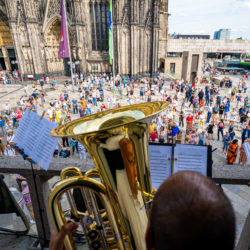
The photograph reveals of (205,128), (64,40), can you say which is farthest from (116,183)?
(64,40)

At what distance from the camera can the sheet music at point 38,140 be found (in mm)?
1807

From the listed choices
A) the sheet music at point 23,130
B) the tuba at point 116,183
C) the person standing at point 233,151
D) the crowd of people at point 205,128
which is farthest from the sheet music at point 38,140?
the person standing at point 233,151

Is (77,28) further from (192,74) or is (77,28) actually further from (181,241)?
(181,241)

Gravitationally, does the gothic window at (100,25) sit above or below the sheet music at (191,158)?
above

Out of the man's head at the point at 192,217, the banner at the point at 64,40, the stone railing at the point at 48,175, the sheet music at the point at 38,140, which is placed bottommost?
the stone railing at the point at 48,175

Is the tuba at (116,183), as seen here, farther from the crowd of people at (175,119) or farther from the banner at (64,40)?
the banner at (64,40)

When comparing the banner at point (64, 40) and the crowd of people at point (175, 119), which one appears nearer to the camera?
the crowd of people at point (175, 119)

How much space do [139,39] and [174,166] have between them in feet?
92.3

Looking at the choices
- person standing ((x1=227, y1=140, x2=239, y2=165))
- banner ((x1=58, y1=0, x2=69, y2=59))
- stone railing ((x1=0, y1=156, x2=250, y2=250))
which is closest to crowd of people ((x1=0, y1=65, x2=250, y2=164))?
person standing ((x1=227, y1=140, x2=239, y2=165))

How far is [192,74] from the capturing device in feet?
75.6

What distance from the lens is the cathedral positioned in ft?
77.7

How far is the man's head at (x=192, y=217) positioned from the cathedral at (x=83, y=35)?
1009 inches

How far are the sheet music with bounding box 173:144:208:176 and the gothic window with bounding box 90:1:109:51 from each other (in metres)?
27.8

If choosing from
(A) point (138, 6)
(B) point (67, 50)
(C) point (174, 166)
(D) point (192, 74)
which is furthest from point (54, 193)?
(A) point (138, 6)
